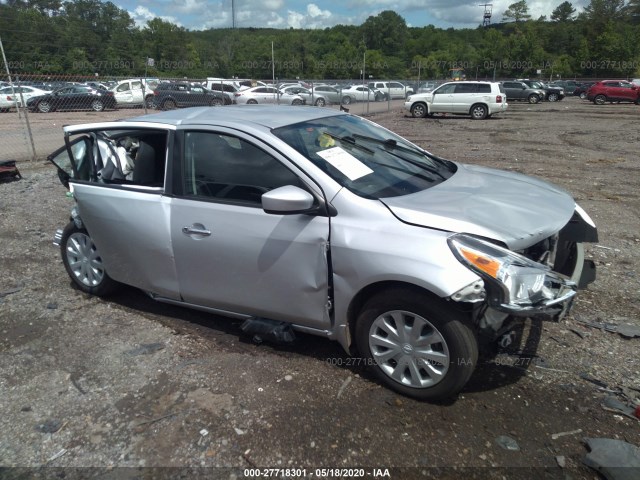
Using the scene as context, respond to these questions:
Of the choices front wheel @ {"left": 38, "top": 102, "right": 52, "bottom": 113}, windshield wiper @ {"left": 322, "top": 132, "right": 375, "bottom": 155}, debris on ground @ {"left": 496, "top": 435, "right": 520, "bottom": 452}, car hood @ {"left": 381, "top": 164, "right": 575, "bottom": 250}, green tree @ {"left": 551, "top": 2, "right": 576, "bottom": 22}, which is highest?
green tree @ {"left": 551, "top": 2, "right": 576, "bottom": 22}

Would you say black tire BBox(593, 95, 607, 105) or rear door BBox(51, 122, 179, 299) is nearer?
rear door BBox(51, 122, 179, 299)

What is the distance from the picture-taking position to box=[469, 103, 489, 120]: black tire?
2323cm

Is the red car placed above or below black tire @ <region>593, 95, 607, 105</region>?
above

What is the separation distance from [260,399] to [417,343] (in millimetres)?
1026

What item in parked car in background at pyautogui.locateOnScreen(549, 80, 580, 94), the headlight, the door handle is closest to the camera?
the headlight

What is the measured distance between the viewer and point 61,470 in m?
2.58

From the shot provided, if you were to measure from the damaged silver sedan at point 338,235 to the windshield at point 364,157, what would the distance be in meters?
0.02

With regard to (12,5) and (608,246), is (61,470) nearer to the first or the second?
(608,246)

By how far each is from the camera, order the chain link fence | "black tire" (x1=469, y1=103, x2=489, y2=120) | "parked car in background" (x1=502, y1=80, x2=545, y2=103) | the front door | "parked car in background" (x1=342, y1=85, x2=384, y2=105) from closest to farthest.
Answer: the front door < the chain link fence < "black tire" (x1=469, y1=103, x2=489, y2=120) < "parked car in background" (x1=342, y1=85, x2=384, y2=105) < "parked car in background" (x1=502, y1=80, x2=545, y2=103)

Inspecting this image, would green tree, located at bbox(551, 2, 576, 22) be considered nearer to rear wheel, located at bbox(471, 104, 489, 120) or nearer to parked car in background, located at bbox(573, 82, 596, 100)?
parked car in background, located at bbox(573, 82, 596, 100)

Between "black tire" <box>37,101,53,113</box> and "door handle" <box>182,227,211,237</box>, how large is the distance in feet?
88.6

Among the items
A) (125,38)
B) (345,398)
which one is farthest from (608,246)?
(125,38)

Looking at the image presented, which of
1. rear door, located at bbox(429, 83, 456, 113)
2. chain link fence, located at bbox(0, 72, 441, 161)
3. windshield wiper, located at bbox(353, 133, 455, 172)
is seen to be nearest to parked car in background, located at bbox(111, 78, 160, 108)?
chain link fence, located at bbox(0, 72, 441, 161)

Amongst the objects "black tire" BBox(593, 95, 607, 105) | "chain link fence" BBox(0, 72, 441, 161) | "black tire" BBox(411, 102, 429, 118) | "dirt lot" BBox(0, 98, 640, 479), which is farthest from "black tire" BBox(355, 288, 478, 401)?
"black tire" BBox(593, 95, 607, 105)
